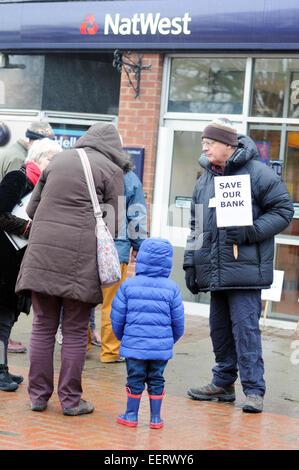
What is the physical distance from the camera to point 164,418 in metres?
5.32

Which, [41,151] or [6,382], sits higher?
[41,151]

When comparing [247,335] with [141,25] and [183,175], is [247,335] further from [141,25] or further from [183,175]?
[141,25]

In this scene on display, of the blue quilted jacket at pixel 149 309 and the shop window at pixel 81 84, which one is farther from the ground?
the shop window at pixel 81 84

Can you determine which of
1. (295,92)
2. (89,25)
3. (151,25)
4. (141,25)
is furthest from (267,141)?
(89,25)

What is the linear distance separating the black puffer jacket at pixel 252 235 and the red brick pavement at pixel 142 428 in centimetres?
91

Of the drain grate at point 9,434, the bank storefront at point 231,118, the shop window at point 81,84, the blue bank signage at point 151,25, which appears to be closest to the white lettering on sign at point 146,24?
the blue bank signage at point 151,25

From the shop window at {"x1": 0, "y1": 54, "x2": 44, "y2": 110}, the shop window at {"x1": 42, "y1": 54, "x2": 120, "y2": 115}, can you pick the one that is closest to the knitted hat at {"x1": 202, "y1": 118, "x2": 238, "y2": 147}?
the shop window at {"x1": 42, "y1": 54, "x2": 120, "y2": 115}

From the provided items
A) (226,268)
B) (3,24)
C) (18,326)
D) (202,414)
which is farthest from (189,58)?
(202,414)

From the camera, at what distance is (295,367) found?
291 inches

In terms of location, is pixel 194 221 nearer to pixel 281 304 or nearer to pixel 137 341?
pixel 137 341

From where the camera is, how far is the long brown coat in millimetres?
5105

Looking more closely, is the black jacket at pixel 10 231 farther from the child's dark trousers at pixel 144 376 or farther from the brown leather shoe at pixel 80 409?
the child's dark trousers at pixel 144 376

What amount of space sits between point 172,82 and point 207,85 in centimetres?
46

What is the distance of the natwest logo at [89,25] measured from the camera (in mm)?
9883
